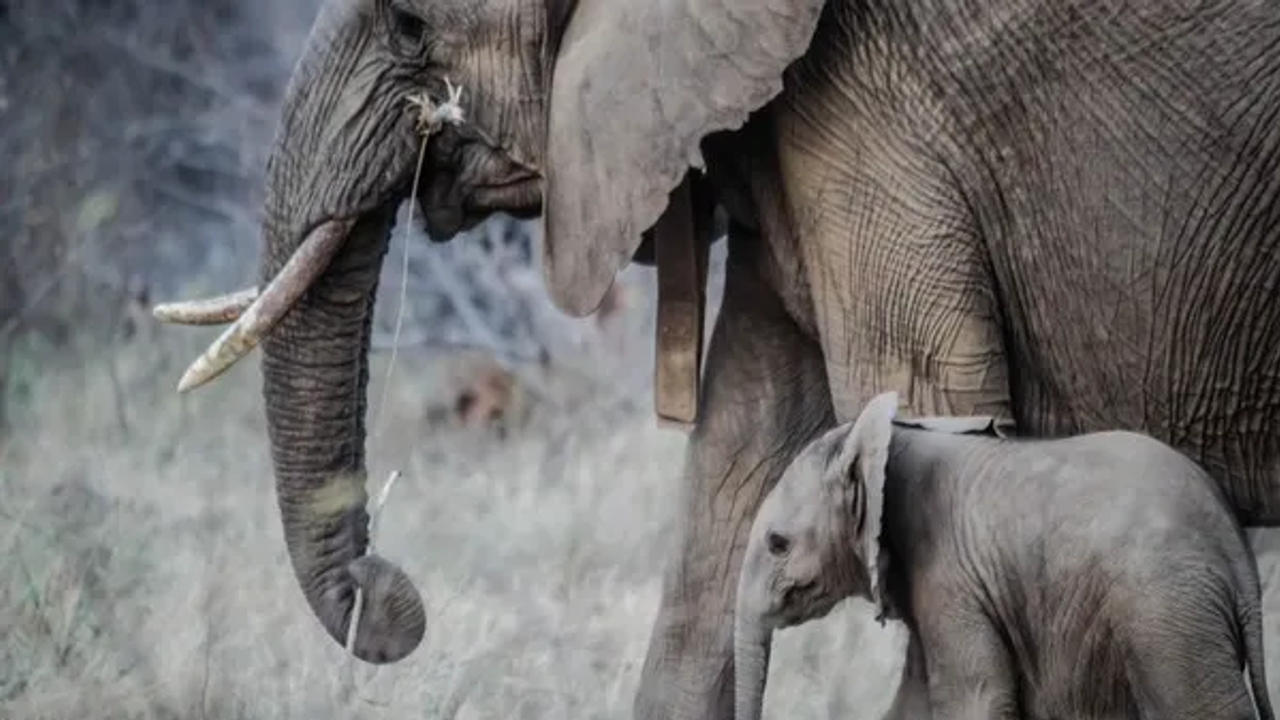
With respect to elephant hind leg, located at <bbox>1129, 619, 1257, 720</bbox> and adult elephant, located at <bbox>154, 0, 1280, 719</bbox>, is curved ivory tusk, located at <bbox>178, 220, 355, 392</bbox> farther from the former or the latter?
elephant hind leg, located at <bbox>1129, 619, 1257, 720</bbox>

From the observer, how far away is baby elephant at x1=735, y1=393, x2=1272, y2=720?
22.9 ft

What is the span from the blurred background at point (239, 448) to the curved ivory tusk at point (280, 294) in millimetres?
1201

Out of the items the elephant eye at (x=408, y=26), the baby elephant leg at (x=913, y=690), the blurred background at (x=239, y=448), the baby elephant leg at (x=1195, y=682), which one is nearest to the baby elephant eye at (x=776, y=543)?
the baby elephant leg at (x=913, y=690)

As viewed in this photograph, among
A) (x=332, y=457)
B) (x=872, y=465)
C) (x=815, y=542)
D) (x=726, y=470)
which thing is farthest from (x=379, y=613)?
(x=872, y=465)

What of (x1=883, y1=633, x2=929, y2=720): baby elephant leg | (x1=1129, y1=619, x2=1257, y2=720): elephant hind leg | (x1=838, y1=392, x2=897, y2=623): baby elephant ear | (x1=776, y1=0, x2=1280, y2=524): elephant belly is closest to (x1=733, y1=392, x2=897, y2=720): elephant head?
(x1=838, y1=392, x2=897, y2=623): baby elephant ear

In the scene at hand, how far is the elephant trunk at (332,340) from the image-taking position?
7.80m

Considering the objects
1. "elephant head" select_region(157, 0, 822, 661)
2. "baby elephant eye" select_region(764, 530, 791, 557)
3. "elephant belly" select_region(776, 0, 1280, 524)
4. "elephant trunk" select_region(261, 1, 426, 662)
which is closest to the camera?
"baby elephant eye" select_region(764, 530, 791, 557)

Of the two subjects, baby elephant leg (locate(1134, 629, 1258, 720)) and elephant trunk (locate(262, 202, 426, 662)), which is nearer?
baby elephant leg (locate(1134, 629, 1258, 720))

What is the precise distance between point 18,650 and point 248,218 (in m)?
2.25

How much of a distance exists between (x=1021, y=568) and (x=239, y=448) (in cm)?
366

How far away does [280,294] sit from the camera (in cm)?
783

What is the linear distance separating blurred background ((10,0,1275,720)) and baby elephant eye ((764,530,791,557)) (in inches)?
67.4

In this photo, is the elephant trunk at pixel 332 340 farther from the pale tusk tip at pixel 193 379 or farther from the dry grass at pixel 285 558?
the dry grass at pixel 285 558

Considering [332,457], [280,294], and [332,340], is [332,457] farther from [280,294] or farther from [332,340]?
[280,294]
